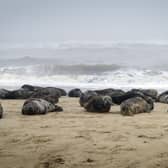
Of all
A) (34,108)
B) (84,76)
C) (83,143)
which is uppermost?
(84,76)

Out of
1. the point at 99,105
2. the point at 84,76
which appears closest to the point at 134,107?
the point at 99,105

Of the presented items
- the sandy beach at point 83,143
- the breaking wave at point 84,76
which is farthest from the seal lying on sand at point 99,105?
the breaking wave at point 84,76

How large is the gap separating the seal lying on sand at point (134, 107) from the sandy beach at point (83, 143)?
126 cm

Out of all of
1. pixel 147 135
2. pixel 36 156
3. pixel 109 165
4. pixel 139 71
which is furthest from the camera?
pixel 139 71

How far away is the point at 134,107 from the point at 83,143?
3.69m

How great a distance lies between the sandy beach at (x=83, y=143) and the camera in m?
3.61

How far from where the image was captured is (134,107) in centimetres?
798

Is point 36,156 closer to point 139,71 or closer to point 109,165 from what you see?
point 109,165

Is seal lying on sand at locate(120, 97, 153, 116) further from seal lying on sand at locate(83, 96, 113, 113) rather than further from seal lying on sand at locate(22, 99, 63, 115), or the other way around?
seal lying on sand at locate(22, 99, 63, 115)

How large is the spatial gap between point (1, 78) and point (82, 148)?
27454 millimetres

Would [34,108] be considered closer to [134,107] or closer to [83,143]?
[134,107]

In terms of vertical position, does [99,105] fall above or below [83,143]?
above

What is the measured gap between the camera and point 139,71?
30.5 metres

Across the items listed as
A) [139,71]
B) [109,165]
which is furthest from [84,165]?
[139,71]
